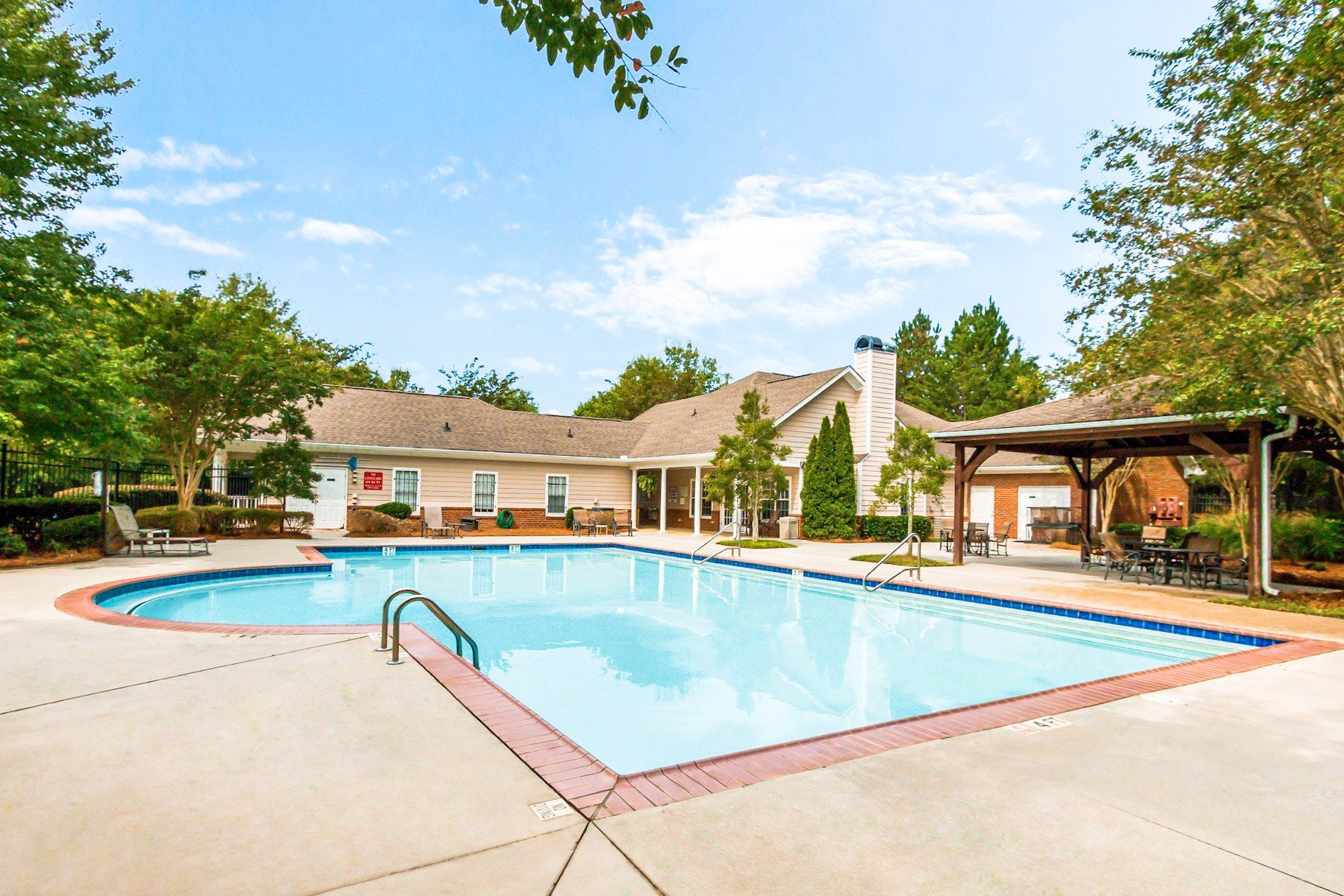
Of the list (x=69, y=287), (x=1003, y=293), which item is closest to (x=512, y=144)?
(x=69, y=287)

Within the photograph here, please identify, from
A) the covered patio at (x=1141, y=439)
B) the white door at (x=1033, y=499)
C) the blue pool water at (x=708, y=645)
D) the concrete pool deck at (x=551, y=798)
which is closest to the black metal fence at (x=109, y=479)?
the blue pool water at (x=708, y=645)

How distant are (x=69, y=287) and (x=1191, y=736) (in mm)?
16987

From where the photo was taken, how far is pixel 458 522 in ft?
75.2

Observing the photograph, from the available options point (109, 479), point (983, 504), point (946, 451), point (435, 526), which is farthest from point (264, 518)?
point (983, 504)

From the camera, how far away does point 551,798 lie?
3.23 m

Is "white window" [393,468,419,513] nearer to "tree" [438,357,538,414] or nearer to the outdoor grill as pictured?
the outdoor grill

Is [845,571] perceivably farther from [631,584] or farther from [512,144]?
[512,144]

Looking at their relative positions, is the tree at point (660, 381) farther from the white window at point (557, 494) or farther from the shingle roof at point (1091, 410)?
the shingle roof at point (1091, 410)

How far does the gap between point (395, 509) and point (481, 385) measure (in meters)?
24.8

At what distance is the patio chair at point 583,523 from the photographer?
22.7m

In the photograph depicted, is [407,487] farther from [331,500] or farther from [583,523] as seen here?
[583,523]

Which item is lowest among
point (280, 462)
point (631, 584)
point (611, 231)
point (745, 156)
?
point (631, 584)

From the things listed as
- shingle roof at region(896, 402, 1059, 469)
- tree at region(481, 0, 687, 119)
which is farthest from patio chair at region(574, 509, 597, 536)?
tree at region(481, 0, 687, 119)

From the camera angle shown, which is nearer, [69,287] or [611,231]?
[69,287]
